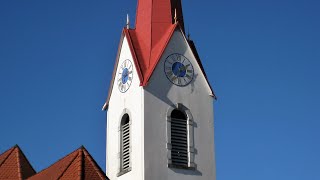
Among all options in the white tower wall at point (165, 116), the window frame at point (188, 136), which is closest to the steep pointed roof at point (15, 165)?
the white tower wall at point (165, 116)

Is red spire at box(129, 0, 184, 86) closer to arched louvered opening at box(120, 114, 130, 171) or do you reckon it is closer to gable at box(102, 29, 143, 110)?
gable at box(102, 29, 143, 110)

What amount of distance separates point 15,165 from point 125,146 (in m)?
4.63

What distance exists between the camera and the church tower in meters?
32.6

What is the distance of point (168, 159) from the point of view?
107 ft

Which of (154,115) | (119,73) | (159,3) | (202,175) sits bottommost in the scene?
(202,175)

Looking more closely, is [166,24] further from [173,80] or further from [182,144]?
[182,144]

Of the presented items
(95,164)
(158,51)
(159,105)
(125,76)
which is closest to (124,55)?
(125,76)

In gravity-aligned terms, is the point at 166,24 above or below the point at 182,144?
above

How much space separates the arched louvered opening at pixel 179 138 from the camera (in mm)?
33000

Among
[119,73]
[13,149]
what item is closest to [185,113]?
[119,73]

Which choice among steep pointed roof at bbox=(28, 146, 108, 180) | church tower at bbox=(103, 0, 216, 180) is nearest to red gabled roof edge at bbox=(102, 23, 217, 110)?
church tower at bbox=(103, 0, 216, 180)

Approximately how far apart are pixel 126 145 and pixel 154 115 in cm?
192

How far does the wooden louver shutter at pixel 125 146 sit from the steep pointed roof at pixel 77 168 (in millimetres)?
4438

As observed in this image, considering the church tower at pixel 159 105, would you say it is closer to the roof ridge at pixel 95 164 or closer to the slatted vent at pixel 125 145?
the slatted vent at pixel 125 145
